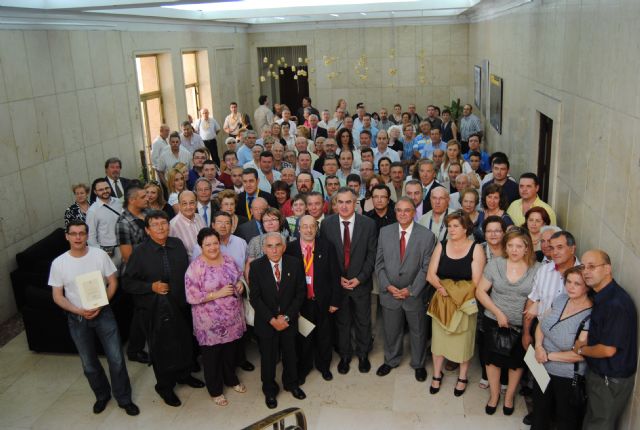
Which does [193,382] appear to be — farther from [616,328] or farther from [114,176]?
[616,328]

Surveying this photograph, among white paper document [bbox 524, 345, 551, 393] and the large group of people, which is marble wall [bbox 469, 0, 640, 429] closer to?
the large group of people

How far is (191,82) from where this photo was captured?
44.3 feet

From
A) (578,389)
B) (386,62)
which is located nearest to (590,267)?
(578,389)

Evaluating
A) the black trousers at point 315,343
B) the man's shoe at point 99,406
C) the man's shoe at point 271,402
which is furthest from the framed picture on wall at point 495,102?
the man's shoe at point 99,406

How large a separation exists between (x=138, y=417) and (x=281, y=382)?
1266mm

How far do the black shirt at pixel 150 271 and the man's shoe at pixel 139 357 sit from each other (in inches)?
43.9

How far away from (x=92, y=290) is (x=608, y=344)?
3724 millimetres

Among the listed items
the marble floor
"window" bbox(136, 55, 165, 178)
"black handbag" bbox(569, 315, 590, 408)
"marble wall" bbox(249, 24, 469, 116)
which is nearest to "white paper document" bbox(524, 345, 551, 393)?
"black handbag" bbox(569, 315, 590, 408)

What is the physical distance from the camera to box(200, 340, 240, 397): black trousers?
4.96 m

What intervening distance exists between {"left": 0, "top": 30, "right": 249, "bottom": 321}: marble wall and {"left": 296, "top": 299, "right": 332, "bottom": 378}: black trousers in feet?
12.6

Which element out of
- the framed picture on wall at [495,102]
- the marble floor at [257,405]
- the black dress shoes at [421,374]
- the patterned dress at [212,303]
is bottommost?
the marble floor at [257,405]

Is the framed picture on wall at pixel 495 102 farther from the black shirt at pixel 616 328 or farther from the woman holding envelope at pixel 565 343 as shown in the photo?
the black shirt at pixel 616 328

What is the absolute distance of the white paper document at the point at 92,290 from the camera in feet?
14.9

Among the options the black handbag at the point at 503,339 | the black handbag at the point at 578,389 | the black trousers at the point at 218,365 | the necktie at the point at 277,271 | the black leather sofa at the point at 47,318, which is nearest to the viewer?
the black handbag at the point at 578,389
